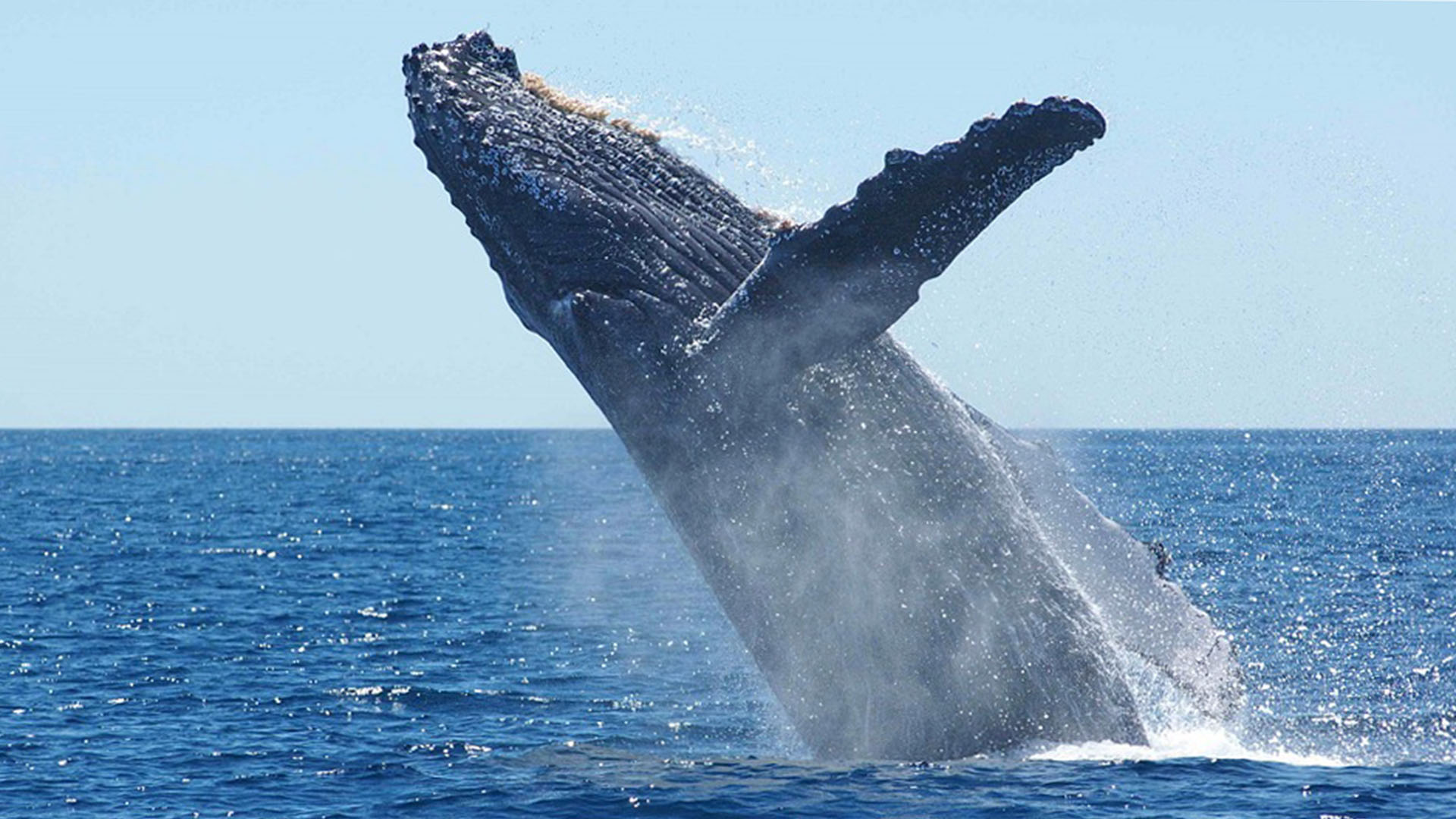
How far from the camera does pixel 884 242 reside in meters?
8.81

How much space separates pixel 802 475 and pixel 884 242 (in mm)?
1646

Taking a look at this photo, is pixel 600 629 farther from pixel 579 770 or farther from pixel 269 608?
pixel 579 770

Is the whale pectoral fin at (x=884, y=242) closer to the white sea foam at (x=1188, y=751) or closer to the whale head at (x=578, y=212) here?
the whale head at (x=578, y=212)

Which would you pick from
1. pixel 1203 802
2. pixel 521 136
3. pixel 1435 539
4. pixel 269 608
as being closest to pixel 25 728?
pixel 521 136

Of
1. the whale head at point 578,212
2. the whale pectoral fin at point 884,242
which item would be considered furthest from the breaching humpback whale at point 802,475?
the whale pectoral fin at point 884,242

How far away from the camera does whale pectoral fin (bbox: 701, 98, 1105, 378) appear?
27.1ft

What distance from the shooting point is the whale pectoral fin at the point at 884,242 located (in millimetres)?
8273

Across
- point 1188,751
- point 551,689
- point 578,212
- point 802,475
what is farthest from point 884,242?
point 551,689

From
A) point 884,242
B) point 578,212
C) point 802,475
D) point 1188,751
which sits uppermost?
point 578,212

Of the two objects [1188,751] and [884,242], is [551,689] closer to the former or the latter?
[1188,751]

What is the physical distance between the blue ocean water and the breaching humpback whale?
1.46ft

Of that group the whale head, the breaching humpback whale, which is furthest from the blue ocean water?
the whale head

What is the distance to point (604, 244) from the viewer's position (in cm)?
1002

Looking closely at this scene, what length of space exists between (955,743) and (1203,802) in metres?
1.45
